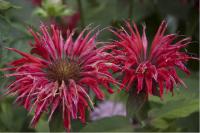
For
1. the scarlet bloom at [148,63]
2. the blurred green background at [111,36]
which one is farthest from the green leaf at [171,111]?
the scarlet bloom at [148,63]

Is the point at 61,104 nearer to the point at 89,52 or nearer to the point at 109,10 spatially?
the point at 89,52

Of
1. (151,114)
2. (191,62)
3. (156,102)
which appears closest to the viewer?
(151,114)

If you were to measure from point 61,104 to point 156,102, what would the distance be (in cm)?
41

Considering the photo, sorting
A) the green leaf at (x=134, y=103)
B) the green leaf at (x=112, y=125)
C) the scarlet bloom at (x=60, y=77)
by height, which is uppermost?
the scarlet bloom at (x=60, y=77)

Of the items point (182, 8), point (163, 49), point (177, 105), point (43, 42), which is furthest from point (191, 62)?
point (43, 42)

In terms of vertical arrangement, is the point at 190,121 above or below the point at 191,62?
below

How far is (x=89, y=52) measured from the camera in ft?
2.52

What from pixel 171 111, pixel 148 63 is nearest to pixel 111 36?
pixel 171 111

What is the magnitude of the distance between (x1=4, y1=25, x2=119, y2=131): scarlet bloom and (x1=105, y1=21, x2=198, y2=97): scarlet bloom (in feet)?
0.12

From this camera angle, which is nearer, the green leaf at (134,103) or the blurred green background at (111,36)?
the green leaf at (134,103)

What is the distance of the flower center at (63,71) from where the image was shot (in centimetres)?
74

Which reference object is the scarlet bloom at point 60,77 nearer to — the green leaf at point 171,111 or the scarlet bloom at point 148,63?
the scarlet bloom at point 148,63

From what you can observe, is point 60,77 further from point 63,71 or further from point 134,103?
point 134,103

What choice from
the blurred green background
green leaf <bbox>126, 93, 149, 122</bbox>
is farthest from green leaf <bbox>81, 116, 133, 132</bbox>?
green leaf <bbox>126, 93, 149, 122</bbox>
